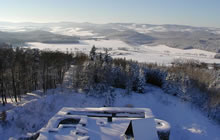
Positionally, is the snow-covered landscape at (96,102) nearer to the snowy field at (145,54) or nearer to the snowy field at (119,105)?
the snowy field at (119,105)

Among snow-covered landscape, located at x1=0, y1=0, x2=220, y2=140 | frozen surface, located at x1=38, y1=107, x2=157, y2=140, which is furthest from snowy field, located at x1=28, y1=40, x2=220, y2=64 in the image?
frozen surface, located at x1=38, y1=107, x2=157, y2=140

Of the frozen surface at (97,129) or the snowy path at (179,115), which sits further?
the snowy path at (179,115)

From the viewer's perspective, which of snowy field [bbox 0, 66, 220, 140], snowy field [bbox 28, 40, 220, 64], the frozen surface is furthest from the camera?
snowy field [bbox 28, 40, 220, 64]

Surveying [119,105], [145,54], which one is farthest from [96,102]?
[145,54]

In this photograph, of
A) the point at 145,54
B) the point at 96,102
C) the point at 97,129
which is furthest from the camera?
the point at 145,54

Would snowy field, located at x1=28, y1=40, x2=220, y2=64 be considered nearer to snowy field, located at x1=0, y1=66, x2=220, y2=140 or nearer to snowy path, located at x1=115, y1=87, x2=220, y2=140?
snowy path, located at x1=115, y1=87, x2=220, y2=140

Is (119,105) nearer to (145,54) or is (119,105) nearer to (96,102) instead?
(96,102)

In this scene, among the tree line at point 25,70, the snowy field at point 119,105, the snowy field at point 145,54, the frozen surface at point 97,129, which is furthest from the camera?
the snowy field at point 145,54

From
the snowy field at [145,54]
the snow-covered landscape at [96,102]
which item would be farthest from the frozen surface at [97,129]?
the snowy field at [145,54]
